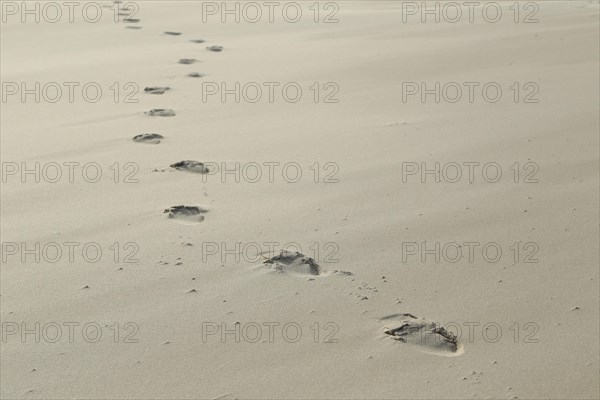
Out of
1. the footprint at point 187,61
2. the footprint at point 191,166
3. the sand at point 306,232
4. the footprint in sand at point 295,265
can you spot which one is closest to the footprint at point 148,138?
the sand at point 306,232

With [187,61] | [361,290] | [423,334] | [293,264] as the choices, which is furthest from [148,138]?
[423,334]

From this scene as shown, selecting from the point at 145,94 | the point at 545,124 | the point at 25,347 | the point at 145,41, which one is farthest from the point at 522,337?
the point at 145,41

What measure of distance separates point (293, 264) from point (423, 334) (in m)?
0.54

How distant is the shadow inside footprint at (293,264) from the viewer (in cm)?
256

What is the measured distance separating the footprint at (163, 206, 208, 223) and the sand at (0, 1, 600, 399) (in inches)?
1.1

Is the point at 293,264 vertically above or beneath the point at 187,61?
beneath

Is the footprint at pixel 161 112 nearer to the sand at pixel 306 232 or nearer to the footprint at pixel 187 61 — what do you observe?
the sand at pixel 306 232

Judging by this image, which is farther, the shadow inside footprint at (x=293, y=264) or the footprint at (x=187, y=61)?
the footprint at (x=187, y=61)

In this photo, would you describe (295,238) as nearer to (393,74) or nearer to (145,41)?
(393,74)

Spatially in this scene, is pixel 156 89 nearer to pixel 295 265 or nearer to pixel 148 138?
pixel 148 138

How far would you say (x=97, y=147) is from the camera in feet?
12.6

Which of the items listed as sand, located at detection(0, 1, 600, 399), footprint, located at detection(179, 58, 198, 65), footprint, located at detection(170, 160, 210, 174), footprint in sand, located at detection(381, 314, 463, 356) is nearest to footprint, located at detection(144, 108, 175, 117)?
sand, located at detection(0, 1, 600, 399)

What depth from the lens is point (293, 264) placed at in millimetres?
2602

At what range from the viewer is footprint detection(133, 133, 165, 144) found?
391cm
